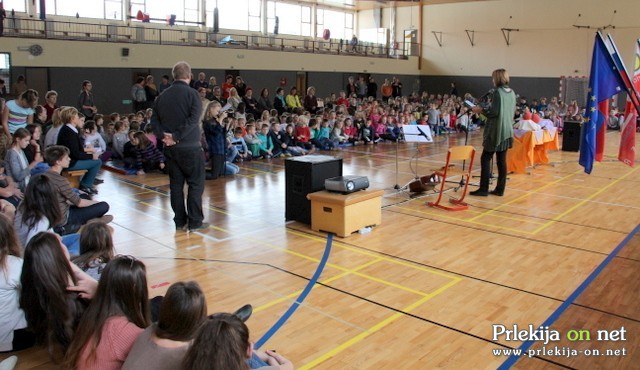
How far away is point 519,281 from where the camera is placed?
486 cm

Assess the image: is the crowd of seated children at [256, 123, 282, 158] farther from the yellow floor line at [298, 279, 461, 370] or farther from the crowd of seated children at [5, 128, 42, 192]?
the yellow floor line at [298, 279, 461, 370]

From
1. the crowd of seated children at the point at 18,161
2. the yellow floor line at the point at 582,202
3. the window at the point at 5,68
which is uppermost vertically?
the window at the point at 5,68

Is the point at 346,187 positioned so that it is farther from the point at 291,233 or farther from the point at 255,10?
the point at 255,10

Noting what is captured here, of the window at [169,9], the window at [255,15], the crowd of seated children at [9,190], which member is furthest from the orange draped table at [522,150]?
the window at [255,15]

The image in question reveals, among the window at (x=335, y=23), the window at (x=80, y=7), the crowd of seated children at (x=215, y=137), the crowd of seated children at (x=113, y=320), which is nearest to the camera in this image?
the crowd of seated children at (x=113, y=320)

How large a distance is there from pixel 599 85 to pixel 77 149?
639 centimetres

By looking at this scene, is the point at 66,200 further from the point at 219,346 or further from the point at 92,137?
the point at 92,137

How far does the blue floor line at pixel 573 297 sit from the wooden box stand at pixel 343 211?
2.35 m

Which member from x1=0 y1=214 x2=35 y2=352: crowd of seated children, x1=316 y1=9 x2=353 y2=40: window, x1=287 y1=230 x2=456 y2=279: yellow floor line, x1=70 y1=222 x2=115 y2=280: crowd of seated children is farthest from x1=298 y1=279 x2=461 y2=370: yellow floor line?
x1=316 y1=9 x2=353 y2=40: window

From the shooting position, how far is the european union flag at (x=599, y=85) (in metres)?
5.37

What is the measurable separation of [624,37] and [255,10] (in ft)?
50.2

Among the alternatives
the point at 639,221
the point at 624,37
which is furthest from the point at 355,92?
the point at 639,221

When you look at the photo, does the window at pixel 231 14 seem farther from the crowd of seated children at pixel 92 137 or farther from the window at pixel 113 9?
the crowd of seated children at pixel 92 137

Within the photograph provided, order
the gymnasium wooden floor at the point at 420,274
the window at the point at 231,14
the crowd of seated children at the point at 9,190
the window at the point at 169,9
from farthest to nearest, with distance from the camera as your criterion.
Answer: the window at the point at 231,14 < the window at the point at 169,9 < the crowd of seated children at the point at 9,190 < the gymnasium wooden floor at the point at 420,274
